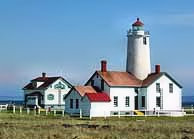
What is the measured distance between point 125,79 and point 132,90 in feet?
4.48

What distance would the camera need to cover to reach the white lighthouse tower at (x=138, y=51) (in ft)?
186

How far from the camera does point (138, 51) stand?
56.7 m

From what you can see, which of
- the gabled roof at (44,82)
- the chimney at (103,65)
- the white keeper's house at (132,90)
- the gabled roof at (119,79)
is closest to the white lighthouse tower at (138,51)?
the white keeper's house at (132,90)

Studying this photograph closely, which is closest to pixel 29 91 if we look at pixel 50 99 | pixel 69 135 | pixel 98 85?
pixel 50 99

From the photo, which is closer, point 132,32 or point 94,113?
point 94,113

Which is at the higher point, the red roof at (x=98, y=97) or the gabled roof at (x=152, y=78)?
the gabled roof at (x=152, y=78)

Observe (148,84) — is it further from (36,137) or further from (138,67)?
(36,137)

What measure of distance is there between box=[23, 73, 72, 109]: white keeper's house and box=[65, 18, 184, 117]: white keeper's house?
37.0 feet

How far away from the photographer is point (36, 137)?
24.0 m

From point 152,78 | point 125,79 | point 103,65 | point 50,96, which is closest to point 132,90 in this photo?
point 125,79

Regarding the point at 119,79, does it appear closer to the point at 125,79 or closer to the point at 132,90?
the point at 125,79

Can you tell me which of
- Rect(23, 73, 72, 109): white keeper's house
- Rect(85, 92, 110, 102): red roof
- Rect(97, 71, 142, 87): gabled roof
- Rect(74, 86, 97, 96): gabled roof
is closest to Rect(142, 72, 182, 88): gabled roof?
Rect(97, 71, 142, 87): gabled roof

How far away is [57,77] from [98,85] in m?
13.8

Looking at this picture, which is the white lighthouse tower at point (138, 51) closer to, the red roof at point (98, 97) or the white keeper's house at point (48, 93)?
the red roof at point (98, 97)
